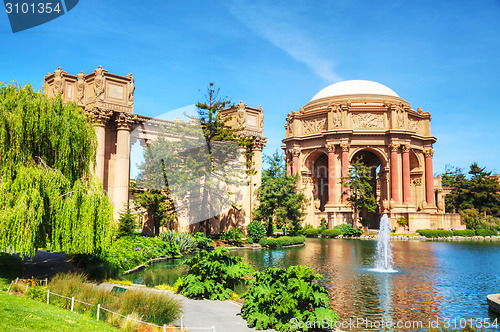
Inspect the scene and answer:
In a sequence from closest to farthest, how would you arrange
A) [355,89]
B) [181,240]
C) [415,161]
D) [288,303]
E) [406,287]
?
[288,303] → [406,287] → [181,240] → [355,89] → [415,161]

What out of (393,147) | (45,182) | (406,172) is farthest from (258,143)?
(406,172)

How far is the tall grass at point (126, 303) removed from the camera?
9102 millimetres

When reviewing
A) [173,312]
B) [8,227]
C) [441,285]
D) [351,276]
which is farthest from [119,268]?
[441,285]

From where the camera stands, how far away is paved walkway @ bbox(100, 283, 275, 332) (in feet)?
29.5

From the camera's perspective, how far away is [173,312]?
9.30 m

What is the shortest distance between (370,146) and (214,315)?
55.2 m

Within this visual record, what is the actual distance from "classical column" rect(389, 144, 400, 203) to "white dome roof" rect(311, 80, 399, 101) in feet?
32.6

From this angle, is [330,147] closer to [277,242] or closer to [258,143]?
[258,143]

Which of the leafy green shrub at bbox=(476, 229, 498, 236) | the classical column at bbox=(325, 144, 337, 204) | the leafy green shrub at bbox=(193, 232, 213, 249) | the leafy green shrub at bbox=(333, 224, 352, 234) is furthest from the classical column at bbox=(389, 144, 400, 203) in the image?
the leafy green shrub at bbox=(193, 232, 213, 249)

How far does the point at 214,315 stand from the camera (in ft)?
32.6

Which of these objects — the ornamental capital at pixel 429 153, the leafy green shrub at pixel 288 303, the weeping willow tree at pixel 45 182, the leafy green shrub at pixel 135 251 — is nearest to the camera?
the leafy green shrub at pixel 288 303

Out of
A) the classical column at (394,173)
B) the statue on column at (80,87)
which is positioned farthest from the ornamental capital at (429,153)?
the statue on column at (80,87)

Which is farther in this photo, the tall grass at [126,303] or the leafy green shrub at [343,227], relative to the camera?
the leafy green shrub at [343,227]

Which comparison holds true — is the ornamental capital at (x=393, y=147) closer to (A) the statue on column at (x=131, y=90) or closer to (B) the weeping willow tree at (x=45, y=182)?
(A) the statue on column at (x=131, y=90)
